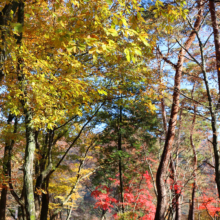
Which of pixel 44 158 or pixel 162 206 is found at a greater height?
pixel 44 158

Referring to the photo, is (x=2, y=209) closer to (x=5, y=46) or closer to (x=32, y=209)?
(x=32, y=209)

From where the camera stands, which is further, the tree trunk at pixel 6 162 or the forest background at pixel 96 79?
the tree trunk at pixel 6 162

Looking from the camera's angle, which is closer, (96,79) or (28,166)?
(28,166)

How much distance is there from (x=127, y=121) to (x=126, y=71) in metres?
6.54

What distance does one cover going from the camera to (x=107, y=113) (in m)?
9.55

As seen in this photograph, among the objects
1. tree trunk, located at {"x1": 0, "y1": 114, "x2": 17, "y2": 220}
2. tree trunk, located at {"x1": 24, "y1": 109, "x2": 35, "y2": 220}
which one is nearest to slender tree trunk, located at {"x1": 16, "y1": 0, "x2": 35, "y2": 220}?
tree trunk, located at {"x1": 24, "y1": 109, "x2": 35, "y2": 220}

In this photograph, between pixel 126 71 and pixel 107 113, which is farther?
pixel 107 113

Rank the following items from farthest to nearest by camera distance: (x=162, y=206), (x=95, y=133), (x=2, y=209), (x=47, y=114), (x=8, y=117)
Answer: (x=95, y=133) < (x=2, y=209) < (x=8, y=117) < (x=162, y=206) < (x=47, y=114)

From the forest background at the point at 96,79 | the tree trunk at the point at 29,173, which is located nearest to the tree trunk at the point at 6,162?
the forest background at the point at 96,79

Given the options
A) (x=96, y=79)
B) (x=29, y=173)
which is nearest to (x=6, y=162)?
(x=29, y=173)

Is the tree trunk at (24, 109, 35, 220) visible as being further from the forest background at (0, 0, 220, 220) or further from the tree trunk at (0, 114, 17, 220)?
the tree trunk at (0, 114, 17, 220)

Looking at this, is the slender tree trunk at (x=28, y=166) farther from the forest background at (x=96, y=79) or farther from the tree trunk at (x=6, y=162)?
the tree trunk at (x=6, y=162)

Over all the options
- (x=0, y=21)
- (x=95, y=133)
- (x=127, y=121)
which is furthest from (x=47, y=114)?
(x=127, y=121)

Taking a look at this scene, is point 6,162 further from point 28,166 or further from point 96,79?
point 96,79
